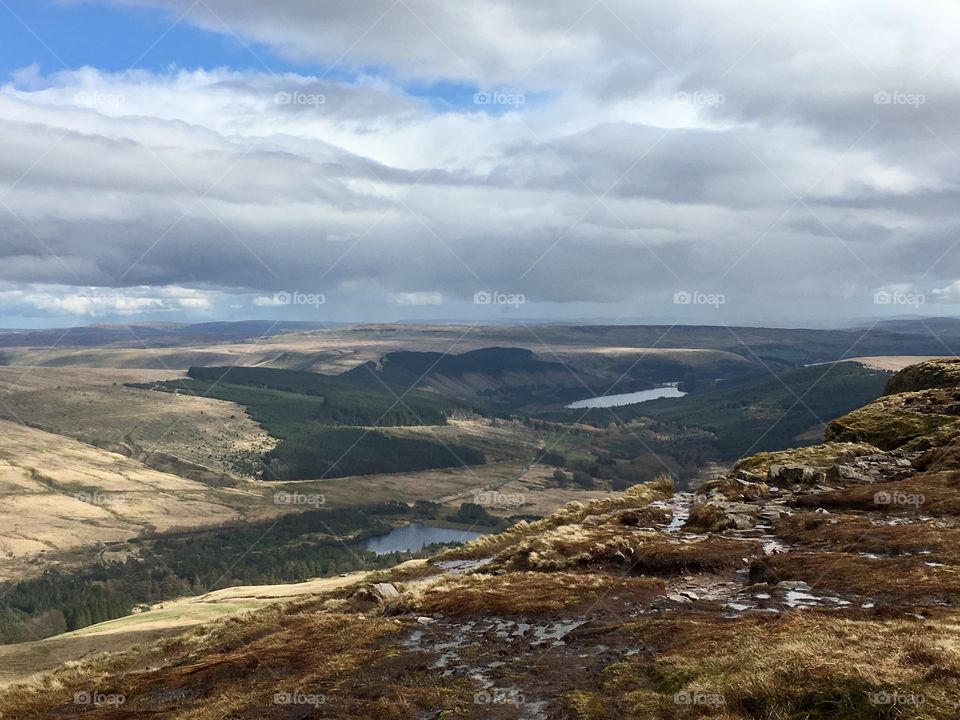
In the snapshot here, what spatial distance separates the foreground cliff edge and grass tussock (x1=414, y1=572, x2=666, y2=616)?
147 mm

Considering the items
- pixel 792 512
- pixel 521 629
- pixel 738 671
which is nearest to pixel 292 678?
pixel 521 629

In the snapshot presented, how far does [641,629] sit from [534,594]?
8.12 m


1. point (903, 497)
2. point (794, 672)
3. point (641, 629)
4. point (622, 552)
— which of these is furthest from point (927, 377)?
point (794, 672)

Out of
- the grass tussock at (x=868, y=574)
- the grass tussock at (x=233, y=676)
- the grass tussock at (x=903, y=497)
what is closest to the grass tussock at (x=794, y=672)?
the grass tussock at (x=868, y=574)

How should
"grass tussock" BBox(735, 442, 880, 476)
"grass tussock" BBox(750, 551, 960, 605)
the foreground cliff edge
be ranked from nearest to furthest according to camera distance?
1. the foreground cliff edge
2. "grass tussock" BBox(750, 551, 960, 605)
3. "grass tussock" BBox(735, 442, 880, 476)

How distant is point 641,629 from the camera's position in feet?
87.3

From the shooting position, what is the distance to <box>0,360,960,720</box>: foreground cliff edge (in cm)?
1870

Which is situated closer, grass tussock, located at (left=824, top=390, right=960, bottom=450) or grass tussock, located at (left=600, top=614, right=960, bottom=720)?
grass tussock, located at (left=600, top=614, right=960, bottom=720)

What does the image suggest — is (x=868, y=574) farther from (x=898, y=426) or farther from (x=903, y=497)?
(x=898, y=426)

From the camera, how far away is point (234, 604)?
7800cm

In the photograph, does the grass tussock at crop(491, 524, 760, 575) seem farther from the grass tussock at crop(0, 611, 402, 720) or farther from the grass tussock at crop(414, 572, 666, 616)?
the grass tussock at crop(0, 611, 402, 720)

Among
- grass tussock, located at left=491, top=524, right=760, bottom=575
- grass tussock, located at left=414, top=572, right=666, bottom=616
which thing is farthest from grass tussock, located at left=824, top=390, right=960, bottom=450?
grass tussock, located at left=414, top=572, right=666, bottom=616

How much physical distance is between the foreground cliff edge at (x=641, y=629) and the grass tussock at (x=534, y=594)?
5.8 inches

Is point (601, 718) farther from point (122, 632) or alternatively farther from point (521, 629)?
point (122, 632)
